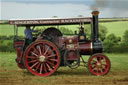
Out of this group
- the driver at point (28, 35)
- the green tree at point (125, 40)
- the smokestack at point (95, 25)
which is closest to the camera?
the smokestack at point (95, 25)

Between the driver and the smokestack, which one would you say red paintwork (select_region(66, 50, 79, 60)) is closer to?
the smokestack

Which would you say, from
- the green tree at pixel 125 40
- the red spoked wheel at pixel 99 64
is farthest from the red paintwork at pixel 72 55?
the green tree at pixel 125 40

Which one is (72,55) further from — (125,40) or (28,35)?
(125,40)

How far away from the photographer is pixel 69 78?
9.33 m

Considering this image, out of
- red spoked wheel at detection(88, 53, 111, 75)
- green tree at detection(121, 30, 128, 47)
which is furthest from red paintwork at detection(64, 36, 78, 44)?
green tree at detection(121, 30, 128, 47)

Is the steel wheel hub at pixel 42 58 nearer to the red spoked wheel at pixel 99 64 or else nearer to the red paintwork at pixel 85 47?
the red paintwork at pixel 85 47

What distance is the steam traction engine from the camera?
382 inches

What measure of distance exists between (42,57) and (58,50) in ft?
2.20

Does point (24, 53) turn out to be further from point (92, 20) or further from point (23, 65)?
point (92, 20)

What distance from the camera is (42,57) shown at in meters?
9.79

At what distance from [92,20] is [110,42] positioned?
13987mm

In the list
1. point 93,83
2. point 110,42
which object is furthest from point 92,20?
point 110,42

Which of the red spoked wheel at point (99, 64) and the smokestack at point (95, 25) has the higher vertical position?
the smokestack at point (95, 25)

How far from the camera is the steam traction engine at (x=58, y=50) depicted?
31.8 ft
